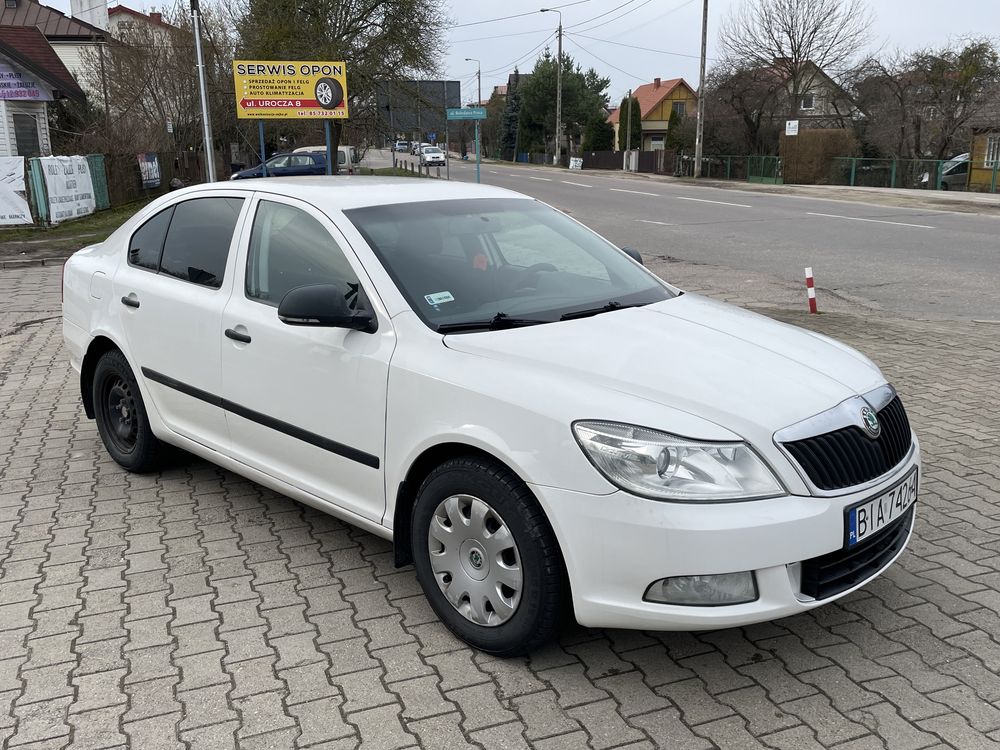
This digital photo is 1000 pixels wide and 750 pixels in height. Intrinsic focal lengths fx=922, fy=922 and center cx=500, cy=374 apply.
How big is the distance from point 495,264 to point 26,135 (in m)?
30.6

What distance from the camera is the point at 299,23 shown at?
3306 centimetres

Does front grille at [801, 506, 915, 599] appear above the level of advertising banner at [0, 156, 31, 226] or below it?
below

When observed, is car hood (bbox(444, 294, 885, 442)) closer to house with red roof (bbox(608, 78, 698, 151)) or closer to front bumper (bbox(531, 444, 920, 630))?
front bumper (bbox(531, 444, 920, 630))

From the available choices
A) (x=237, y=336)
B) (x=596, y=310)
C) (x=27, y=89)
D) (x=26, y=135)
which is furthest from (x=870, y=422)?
(x=26, y=135)

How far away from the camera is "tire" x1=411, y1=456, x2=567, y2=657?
2.94 m

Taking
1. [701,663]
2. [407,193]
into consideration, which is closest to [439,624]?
[701,663]

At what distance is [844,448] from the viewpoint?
2980 millimetres

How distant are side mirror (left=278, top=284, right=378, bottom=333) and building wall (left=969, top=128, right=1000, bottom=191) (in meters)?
33.5

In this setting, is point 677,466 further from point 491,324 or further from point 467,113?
point 467,113

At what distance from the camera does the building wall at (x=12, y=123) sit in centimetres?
2727

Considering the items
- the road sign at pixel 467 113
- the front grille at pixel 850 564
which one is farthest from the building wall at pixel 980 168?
the front grille at pixel 850 564

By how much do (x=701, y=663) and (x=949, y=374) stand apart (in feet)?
15.2

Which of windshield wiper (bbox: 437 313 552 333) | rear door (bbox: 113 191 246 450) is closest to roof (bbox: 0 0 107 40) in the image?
rear door (bbox: 113 191 246 450)

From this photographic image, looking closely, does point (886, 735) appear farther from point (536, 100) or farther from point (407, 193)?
point (536, 100)
